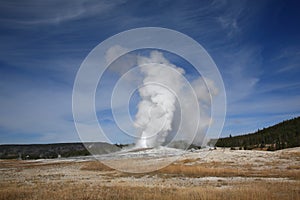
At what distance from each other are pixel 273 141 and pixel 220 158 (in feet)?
275

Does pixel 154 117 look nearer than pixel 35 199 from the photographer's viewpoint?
No

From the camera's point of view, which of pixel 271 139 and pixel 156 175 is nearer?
pixel 156 175

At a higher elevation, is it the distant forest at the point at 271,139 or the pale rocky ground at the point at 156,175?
the distant forest at the point at 271,139

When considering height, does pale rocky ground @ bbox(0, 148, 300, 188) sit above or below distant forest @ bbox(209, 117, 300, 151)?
below

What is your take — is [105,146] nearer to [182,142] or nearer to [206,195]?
[182,142]

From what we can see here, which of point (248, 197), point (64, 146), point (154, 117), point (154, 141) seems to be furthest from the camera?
point (64, 146)

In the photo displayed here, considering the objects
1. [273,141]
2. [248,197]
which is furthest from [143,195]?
[273,141]

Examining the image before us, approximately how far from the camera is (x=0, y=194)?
15.4 metres

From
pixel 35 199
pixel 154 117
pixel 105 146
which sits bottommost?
pixel 35 199

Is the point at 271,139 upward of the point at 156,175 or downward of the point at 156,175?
upward

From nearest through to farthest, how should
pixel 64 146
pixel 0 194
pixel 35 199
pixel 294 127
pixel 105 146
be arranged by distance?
pixel 35 199 → pixel 0 194 → pixel 105 146 → pixel 294 127 → pixel 64 146

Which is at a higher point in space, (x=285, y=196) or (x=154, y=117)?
(x=154, y=117)

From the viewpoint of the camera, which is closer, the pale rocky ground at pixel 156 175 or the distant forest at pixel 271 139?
the pale rocky ground at pixel 156 175

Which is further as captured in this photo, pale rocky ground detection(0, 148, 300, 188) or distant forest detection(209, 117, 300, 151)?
distant forest detection(209, 117, 300, 151)
